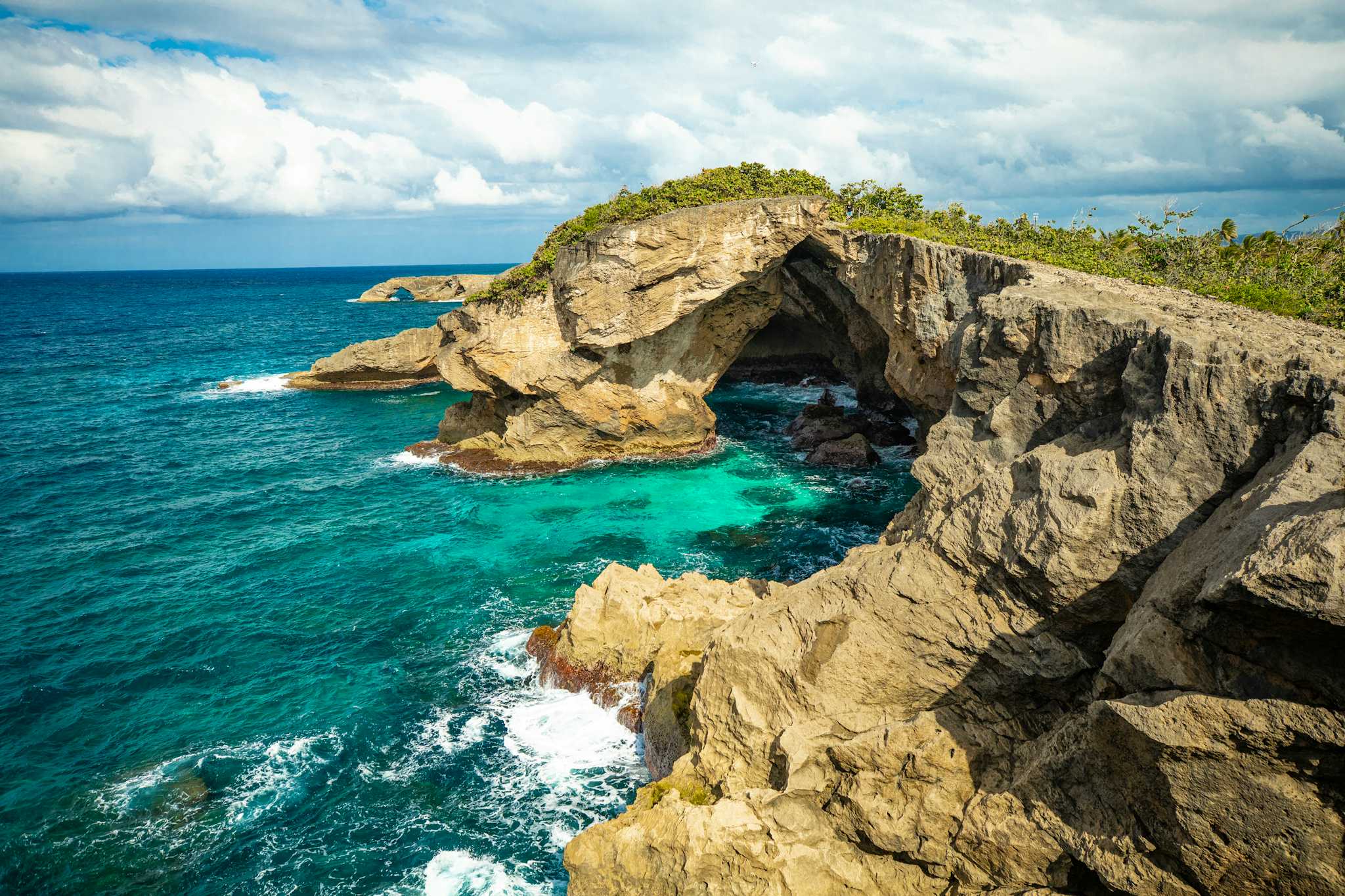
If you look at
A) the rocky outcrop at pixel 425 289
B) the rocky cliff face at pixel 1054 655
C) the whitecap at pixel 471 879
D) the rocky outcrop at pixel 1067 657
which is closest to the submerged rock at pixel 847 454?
the rocky cliff face at pixel 1054 655

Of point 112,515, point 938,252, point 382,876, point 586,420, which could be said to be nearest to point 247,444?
point 112,515

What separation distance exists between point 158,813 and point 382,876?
5551 mm

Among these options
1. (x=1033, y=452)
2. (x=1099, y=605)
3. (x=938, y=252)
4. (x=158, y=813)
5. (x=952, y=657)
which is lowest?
(x=158, y=813)

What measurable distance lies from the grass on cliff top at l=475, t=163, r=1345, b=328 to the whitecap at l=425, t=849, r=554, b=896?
2001cm

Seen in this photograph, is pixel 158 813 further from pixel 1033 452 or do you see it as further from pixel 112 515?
pixel 112 515

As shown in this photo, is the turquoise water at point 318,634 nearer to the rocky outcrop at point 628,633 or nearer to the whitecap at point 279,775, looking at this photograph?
the whitecap at point 279,775

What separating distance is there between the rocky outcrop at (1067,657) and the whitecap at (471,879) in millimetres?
2370

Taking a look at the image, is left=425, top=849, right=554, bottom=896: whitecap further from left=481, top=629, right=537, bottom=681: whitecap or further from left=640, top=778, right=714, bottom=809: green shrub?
left=481, top=629, right=537, bottom=681: whitecap

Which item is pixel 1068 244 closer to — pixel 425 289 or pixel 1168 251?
pixel 1168 251

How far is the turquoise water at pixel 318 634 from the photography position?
14.5 meters

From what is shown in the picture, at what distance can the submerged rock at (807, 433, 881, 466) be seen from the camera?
34.3m

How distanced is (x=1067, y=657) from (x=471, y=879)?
36.5 ft

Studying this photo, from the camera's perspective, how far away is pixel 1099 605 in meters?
10.1

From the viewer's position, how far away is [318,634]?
71.3 feet
